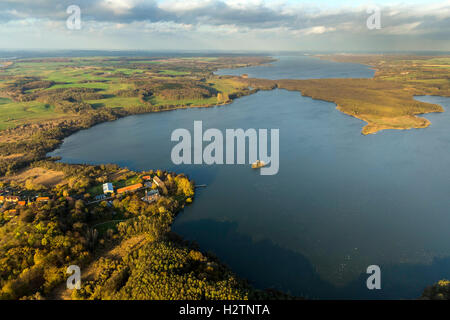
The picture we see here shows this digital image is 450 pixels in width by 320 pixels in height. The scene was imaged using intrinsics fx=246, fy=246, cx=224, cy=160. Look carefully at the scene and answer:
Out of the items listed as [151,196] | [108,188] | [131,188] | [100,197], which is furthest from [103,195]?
[151,196]

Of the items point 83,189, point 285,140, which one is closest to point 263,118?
point 285,140

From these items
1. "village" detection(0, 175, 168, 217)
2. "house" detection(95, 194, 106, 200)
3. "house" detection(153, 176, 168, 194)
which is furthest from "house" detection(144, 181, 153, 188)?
"house" detection(95, 194, 106, 200)

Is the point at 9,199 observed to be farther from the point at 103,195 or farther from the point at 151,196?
the point at 151,196

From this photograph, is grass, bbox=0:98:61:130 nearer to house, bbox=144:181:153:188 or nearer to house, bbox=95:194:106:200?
house, bbox=95:194:106:200

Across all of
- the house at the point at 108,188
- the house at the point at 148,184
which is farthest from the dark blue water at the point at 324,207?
the house at the point at 108,188

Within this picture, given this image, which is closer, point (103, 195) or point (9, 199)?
point (9, 199)

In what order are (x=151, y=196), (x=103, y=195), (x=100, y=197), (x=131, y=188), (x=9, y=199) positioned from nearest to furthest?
1. (x=9, y=199)
2. (x=151, y=196)
3. (x=100, y=197)
4. (x=103, y=195)
5. (x=131, y=188)

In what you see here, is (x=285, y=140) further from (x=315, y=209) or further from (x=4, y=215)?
(x=4, y=215)
